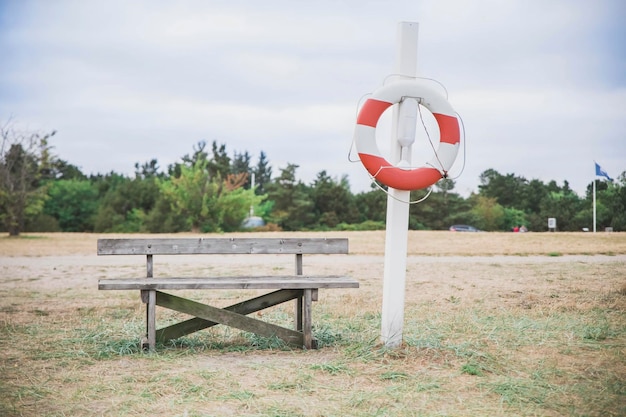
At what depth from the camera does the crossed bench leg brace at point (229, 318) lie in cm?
451

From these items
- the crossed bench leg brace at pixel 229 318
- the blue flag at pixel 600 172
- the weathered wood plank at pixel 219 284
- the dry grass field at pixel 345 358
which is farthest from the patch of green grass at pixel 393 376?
the blue flag at pixel 600 172

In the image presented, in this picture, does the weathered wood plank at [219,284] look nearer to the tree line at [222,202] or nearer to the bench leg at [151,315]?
the bench leg at [151,315]

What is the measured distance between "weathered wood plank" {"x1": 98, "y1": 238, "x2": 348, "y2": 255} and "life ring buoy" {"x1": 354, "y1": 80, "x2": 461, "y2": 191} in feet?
2.18

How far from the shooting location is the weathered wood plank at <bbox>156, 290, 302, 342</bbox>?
4.68 meters

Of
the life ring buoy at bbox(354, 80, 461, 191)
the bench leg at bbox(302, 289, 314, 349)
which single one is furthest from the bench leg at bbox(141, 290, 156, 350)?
the life ring buoy at bbox(354, 80, 461, 191)

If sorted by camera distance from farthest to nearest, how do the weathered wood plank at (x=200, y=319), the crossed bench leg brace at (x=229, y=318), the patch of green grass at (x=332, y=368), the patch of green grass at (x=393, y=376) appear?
1. the weathered wood plank at (x=200, y=319)
2. the crossed bench leg brace at (x=229, y=318)
3. the patch of green grass at (x=332, y=368)
4. the patch of green grass at (x=393, y=376)

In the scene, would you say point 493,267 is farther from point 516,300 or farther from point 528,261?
point 516,300

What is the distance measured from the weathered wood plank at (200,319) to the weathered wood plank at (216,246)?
1.08 feet

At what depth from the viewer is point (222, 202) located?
25984mm

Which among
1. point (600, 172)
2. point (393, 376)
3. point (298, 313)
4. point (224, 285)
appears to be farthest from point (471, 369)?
point (600, 172)

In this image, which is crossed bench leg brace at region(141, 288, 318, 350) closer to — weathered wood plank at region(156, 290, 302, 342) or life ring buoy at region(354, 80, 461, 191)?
weathered wood plank at region(156, 290, 302, 342)

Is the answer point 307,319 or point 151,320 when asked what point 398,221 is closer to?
point 307,319

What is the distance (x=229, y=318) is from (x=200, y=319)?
0.29m

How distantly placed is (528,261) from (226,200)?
52.1ft
